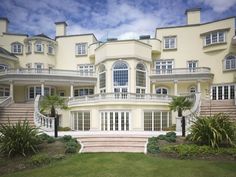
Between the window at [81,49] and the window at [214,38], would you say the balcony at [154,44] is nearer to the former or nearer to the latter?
the window at [214,38]

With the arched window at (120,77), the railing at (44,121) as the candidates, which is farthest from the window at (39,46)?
the railing at (44,121)

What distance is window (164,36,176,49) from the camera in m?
30.5

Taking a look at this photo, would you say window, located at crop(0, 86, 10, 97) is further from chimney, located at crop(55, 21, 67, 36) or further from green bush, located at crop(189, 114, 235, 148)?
green bush, located at crop(189, 114, 235, 148)

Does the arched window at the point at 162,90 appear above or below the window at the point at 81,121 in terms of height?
above

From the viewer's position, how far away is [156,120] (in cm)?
2233

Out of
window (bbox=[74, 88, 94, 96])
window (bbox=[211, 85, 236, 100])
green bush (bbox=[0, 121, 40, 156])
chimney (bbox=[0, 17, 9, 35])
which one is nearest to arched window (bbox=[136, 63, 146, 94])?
window (bbox=[74, 88, 94, 96])

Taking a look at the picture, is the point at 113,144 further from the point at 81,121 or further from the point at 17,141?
the point at 81,121

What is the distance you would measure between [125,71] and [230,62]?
560 inches

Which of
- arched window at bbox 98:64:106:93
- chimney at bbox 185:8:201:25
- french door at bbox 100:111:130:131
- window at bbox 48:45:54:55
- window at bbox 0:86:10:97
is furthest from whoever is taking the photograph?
window at bbox 48:45:54:55

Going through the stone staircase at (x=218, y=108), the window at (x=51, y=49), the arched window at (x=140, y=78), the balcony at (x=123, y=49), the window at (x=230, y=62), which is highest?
the window at (x=51, y=49)

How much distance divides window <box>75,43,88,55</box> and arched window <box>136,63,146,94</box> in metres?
10.3

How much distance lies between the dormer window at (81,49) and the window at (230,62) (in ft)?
67.8

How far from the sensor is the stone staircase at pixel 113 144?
1220 centimetres

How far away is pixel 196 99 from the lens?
19688mm
